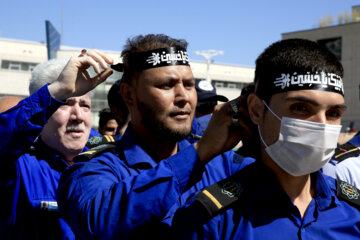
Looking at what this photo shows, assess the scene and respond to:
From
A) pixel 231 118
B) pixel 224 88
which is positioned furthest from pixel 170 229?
pixel 224 88

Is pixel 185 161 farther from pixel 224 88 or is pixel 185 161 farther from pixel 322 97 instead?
pixel 224 88

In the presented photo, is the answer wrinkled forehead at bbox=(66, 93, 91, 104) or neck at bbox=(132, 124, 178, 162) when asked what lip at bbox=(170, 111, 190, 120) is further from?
wrinkled forehead at bbox=(66, 93, 91, 104)

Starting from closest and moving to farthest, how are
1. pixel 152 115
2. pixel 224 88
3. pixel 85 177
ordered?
pixel 85 177 < pixel 152 115 < pixel 224 88

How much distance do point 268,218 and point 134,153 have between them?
36.5 inches

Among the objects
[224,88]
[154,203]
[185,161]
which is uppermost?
[185,161]

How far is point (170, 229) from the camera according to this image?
2.28 meters

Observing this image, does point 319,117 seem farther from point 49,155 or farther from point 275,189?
point 49,155

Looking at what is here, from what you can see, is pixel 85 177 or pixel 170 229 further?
pixel 85 177

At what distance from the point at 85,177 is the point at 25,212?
2.51 feet

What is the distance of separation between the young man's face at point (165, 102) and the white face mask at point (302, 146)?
2.28ft

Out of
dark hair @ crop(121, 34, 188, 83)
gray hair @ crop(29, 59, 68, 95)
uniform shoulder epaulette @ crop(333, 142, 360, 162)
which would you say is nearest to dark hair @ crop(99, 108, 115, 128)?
gray hair @ crop(29, 59, 68, 95)

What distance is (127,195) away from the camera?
2191 mm

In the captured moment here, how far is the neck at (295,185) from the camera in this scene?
2.34 metres

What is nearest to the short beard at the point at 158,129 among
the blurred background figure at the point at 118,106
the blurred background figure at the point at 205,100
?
the blurred background figure at the point at 118,106
